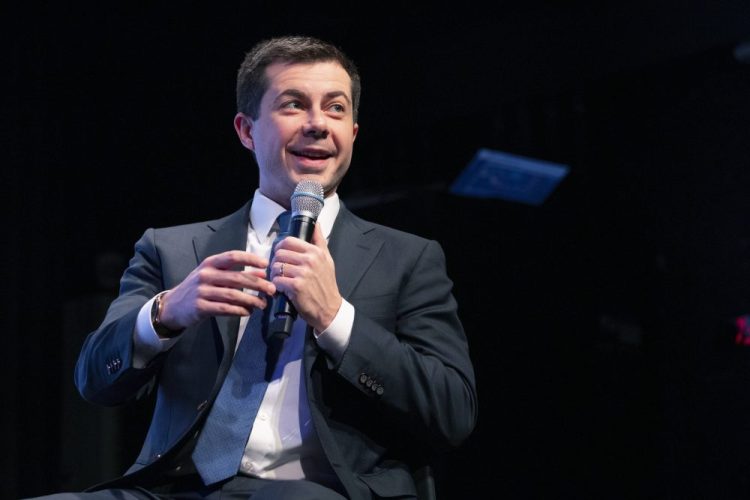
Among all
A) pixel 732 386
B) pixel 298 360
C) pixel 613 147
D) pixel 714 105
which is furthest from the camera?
pixel 613 147

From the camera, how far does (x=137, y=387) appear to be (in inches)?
66.1

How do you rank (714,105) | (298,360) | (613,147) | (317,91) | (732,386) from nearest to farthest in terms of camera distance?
(298,360) < (317,91) < (732,386) < (714,105) < (613,147)

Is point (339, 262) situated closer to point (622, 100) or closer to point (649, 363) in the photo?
point (649, 363)

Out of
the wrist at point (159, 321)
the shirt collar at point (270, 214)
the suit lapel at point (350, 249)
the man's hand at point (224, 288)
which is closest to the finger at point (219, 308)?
the man's hand at point (224, 288)

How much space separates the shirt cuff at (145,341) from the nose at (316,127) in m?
0.47

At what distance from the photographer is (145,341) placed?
63.2 inches

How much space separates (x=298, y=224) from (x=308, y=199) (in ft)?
0.29

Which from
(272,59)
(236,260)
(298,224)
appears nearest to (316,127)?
(272,59)

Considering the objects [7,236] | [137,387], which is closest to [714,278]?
[137,387]

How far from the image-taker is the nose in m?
1.80

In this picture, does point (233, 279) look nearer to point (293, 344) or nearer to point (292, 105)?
point (293, 344)

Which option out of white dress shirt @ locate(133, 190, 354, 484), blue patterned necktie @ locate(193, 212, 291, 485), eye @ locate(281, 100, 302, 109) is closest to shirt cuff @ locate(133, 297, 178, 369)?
white dress shirt @ locate(133, 190, 354, 484)

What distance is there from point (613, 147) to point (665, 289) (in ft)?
2.26

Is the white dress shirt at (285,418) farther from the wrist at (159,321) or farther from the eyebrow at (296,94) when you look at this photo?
the eyebrow at (296,94)
